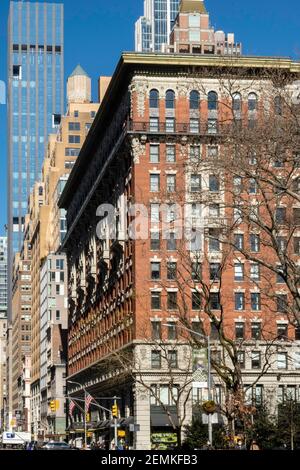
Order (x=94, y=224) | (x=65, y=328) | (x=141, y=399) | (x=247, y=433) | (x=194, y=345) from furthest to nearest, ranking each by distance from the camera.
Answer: (x=65, y=328)
(x=94, y=224)
(x=141, y=399)
(x=194, y=345)
(x=247, y=433)

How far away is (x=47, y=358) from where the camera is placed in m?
177

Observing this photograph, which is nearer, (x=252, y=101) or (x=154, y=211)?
(x=252, y=101)

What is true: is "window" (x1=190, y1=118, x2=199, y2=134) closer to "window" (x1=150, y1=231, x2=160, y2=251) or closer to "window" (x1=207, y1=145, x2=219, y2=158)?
"window" (x1=150, y1=231, x2=160, y2=251)

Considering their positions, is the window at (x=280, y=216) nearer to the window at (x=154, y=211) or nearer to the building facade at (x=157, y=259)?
the building facade at (x=157, y=259)

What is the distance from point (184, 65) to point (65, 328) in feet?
278

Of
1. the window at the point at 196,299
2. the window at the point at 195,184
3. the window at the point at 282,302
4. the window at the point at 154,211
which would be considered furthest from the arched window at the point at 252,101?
the window at the point at 282,302

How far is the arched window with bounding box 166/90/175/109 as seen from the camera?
87625mm

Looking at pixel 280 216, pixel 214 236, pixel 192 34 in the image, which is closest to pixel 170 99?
pixel 192 34

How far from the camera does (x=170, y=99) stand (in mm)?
87750

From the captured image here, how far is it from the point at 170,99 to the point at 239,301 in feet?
62.2

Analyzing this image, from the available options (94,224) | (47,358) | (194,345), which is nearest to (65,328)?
(47,358)

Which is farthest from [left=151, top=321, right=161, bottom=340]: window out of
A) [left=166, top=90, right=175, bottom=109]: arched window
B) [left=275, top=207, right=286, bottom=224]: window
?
[left=275, top=207, right=286, bottom=224]: window

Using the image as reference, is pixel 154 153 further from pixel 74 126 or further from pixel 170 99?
pixel 74 126
